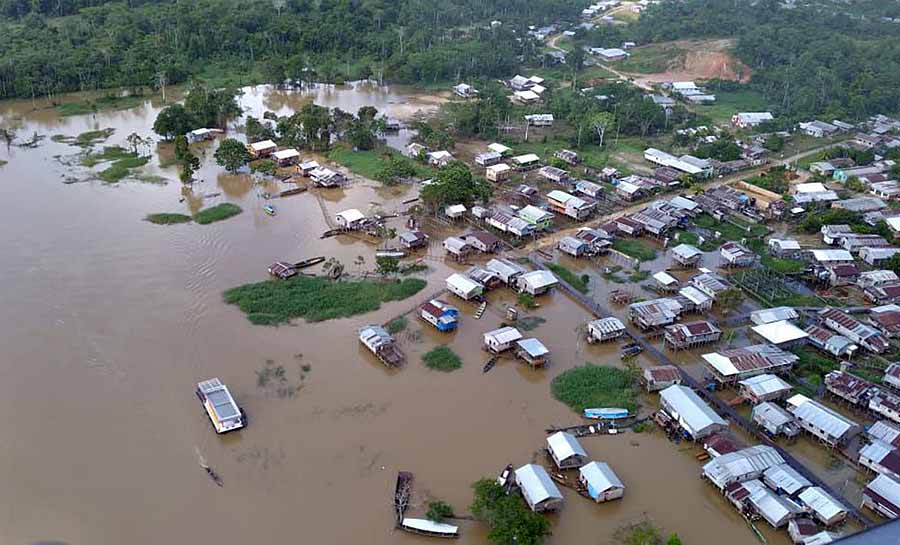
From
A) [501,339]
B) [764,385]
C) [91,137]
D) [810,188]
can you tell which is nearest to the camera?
[764,385]

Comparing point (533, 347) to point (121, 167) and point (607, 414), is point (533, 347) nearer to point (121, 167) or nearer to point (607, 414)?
point (607, 414)

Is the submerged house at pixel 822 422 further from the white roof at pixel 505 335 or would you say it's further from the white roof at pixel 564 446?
the white roof at pixel 505 335

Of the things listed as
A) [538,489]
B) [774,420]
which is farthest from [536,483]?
[774,420]

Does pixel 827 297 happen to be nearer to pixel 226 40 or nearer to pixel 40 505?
pixel 40 505

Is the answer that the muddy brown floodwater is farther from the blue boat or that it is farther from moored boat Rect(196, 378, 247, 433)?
the blue boat

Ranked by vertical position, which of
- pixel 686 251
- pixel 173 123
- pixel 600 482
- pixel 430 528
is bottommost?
pixel 430 528

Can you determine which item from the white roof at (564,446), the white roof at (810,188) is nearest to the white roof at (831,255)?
the white roof at (810,188)

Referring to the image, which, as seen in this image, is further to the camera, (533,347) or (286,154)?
(286,154)
